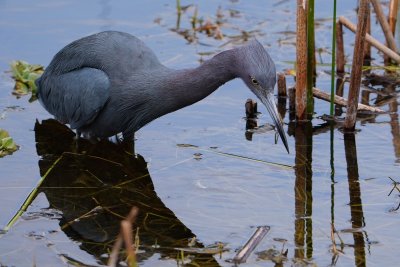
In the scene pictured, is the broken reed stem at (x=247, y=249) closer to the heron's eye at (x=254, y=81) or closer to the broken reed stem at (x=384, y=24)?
the heron's eye at (x=254, y=81)

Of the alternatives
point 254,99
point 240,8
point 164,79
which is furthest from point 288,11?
point 164,79

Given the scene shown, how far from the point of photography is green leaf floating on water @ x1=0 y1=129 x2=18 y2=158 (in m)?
5.74

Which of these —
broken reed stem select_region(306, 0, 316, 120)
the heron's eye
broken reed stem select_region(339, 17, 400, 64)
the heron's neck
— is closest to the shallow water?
broken reed stem select_region(306, 0, 316, 120)

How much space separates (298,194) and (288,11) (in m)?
3.56

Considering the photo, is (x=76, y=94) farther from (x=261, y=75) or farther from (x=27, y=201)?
(x=261, y=75)

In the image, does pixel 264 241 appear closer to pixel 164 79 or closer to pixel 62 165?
pixel 164 79

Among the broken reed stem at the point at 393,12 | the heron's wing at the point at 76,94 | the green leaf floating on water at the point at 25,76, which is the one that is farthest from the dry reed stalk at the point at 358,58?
A: the green leaf floating on water at the point at 25,76

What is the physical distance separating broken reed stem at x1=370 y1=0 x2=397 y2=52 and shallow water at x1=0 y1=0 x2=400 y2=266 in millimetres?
537

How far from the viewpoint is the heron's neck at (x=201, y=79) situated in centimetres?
519

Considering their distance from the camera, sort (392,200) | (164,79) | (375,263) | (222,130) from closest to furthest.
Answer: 1. (375,263)
2. (392,200)
3. (164,79)
4. (222,130)

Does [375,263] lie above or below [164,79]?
below

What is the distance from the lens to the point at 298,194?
5.23m

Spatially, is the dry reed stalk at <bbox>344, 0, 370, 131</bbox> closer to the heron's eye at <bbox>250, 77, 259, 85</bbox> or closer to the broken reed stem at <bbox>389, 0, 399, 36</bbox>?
the heron's eye at <bbox>250, 77, 259, 85</bbox>

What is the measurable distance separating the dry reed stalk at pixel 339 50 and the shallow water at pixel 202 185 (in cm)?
17
